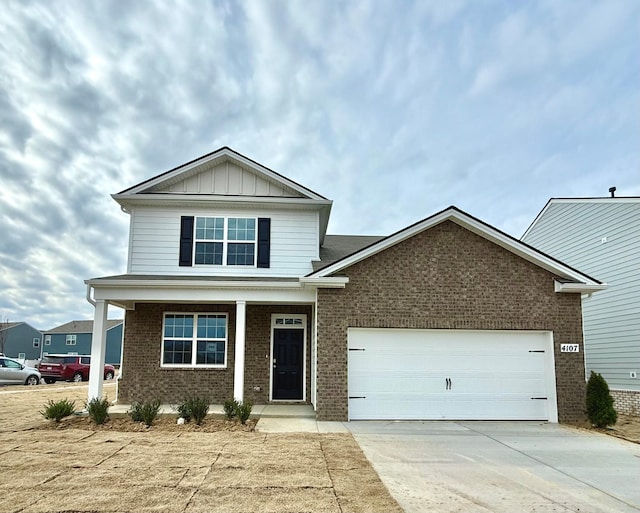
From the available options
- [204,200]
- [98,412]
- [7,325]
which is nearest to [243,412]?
[98,412]

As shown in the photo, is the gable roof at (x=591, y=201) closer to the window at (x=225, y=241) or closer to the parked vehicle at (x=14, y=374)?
the window at (x=225, y=241)

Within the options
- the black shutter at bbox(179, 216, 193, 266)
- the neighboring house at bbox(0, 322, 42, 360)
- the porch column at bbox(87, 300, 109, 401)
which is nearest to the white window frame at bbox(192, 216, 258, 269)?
the black shutter at bbox(179, 216, 193, 266)

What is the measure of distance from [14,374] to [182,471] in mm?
20314

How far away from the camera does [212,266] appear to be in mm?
14062

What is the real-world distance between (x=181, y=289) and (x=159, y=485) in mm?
6750

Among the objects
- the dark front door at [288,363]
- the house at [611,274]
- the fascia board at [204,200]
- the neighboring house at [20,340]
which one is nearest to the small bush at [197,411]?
the dark front door at [288,363]

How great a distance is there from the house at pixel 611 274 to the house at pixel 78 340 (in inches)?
1660

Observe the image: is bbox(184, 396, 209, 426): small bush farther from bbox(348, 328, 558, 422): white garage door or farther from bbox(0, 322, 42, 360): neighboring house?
bbox(0, 322, 42, 360): neighboring house

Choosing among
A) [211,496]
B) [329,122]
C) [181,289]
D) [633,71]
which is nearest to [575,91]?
[633,71]

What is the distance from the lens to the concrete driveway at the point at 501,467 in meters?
5.99

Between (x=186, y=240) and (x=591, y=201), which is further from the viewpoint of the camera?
(x=591, y=201)

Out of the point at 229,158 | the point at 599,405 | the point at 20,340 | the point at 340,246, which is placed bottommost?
the point at 599,405

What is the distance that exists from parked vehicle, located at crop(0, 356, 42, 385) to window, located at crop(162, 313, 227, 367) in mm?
13488

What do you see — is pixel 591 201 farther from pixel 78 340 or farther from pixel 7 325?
pixel 7 325
